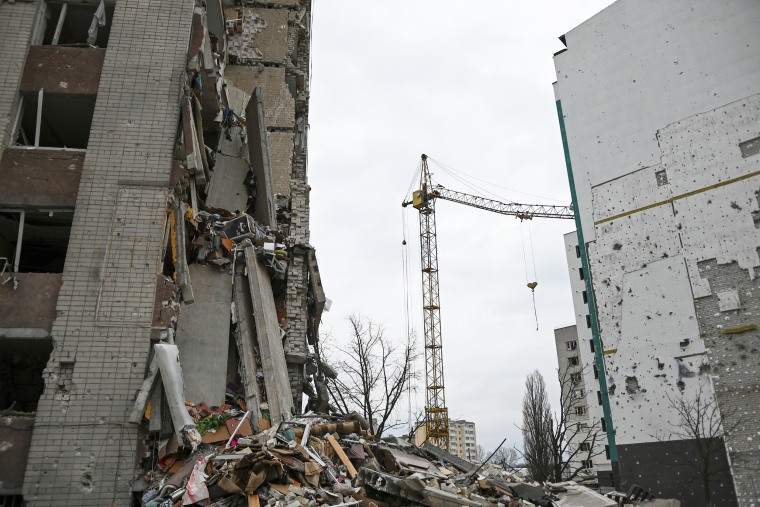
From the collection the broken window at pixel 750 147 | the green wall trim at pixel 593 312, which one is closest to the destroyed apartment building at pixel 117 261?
the green wall trim at pixel 593 312

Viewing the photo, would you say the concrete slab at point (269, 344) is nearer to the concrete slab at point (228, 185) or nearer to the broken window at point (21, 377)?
the concrete slab at point (228, 185)

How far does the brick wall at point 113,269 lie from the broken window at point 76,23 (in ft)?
1.56

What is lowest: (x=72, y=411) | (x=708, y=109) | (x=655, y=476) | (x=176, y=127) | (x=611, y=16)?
(x=655, y=476)

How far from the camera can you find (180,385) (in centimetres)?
782

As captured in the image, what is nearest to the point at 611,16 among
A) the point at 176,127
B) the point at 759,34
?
the point at 759,34

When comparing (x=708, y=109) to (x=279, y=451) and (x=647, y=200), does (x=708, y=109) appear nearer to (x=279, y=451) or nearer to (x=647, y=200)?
(x=647, y=200)

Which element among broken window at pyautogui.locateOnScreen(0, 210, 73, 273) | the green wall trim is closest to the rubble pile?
broken window at pyautogui.locateOnScreen(0, 210, 73, 273)

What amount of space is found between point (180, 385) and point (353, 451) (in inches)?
122

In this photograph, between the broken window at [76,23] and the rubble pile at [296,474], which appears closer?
the rubble pile at [296,474]

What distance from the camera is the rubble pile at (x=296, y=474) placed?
21.5ft

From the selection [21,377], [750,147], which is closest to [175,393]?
[21,377]

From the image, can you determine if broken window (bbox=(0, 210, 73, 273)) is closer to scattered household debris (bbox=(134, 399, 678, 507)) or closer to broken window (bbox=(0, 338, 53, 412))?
broken window (bbox=(0, 338, 53, 412))

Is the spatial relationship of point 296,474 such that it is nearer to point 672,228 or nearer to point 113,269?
point 113,269

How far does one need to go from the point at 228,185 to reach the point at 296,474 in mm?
8353
